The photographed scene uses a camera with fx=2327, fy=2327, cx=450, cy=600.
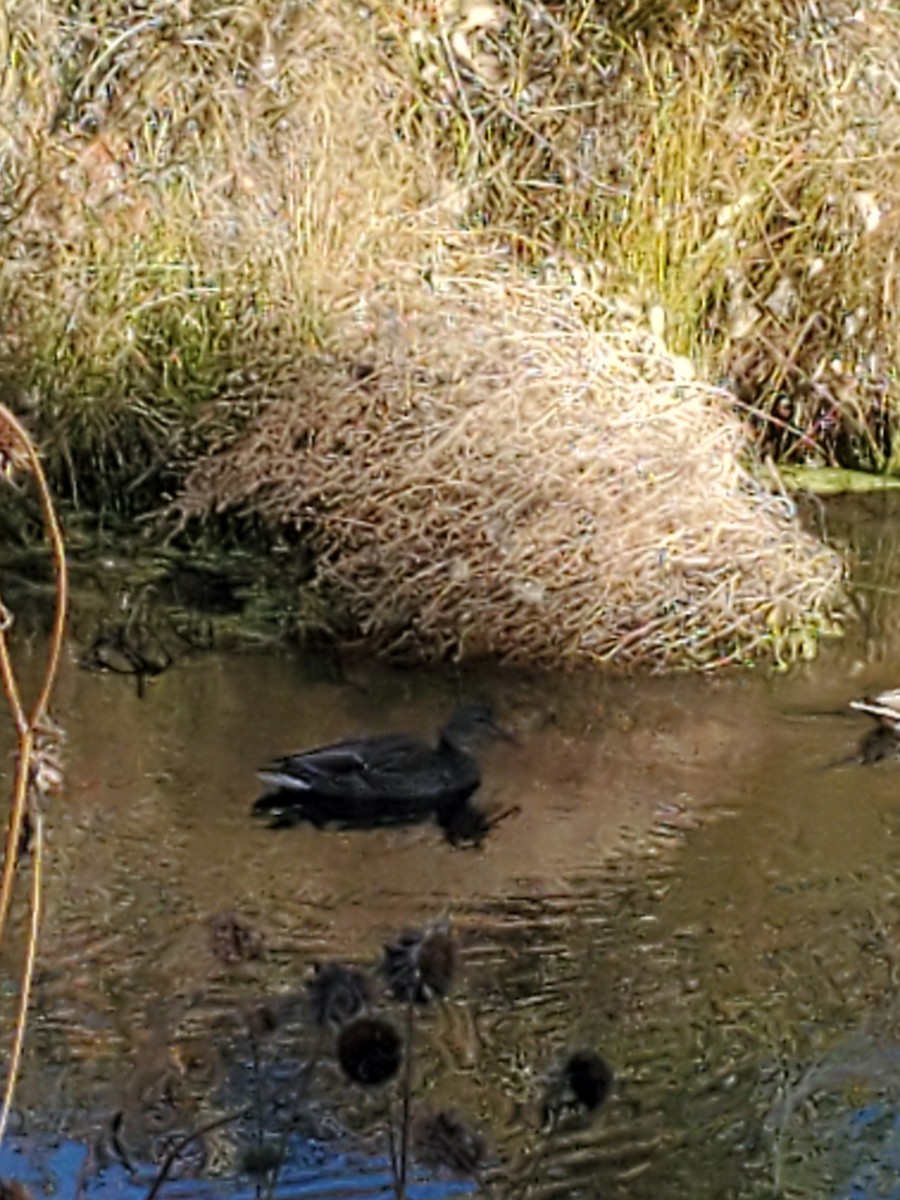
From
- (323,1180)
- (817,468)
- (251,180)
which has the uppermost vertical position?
(251,180)

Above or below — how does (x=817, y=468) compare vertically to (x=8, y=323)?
below

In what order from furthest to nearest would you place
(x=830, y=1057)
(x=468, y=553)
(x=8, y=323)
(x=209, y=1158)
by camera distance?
(x=8, y=323) → (x=468, y=553) → (x=830, y=1057) → (x=209, y=1158)

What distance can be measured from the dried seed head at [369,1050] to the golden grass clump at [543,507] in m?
3.83

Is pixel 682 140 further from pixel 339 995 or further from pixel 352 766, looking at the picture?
pixel 339 995

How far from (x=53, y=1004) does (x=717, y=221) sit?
17.0 ft

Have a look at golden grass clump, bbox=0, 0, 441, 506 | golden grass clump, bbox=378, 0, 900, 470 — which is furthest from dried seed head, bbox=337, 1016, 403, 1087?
golden grass clump, bbox=378, 0, 900, 470

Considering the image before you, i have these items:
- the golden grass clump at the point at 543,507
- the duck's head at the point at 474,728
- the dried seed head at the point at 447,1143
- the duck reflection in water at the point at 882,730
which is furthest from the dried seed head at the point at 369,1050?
the golden grass clump at the point at 543,507

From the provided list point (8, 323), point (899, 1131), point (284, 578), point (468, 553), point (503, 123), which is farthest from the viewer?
point (503, 123)

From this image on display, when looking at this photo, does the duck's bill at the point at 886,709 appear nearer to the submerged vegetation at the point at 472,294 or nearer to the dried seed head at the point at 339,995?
the submerged vegetation at the point at 472,294

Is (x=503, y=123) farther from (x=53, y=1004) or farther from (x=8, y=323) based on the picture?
(x=53, y=1004)

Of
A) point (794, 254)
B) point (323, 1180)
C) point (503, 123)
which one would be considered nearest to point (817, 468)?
point (794, 254)

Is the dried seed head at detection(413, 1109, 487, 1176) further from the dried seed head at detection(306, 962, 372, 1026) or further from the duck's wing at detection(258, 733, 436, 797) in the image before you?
the duck's wing at detection(258, 733, 436, 797)

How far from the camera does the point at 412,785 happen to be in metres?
5.82

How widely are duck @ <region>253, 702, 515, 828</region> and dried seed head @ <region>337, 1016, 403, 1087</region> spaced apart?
105 inches
